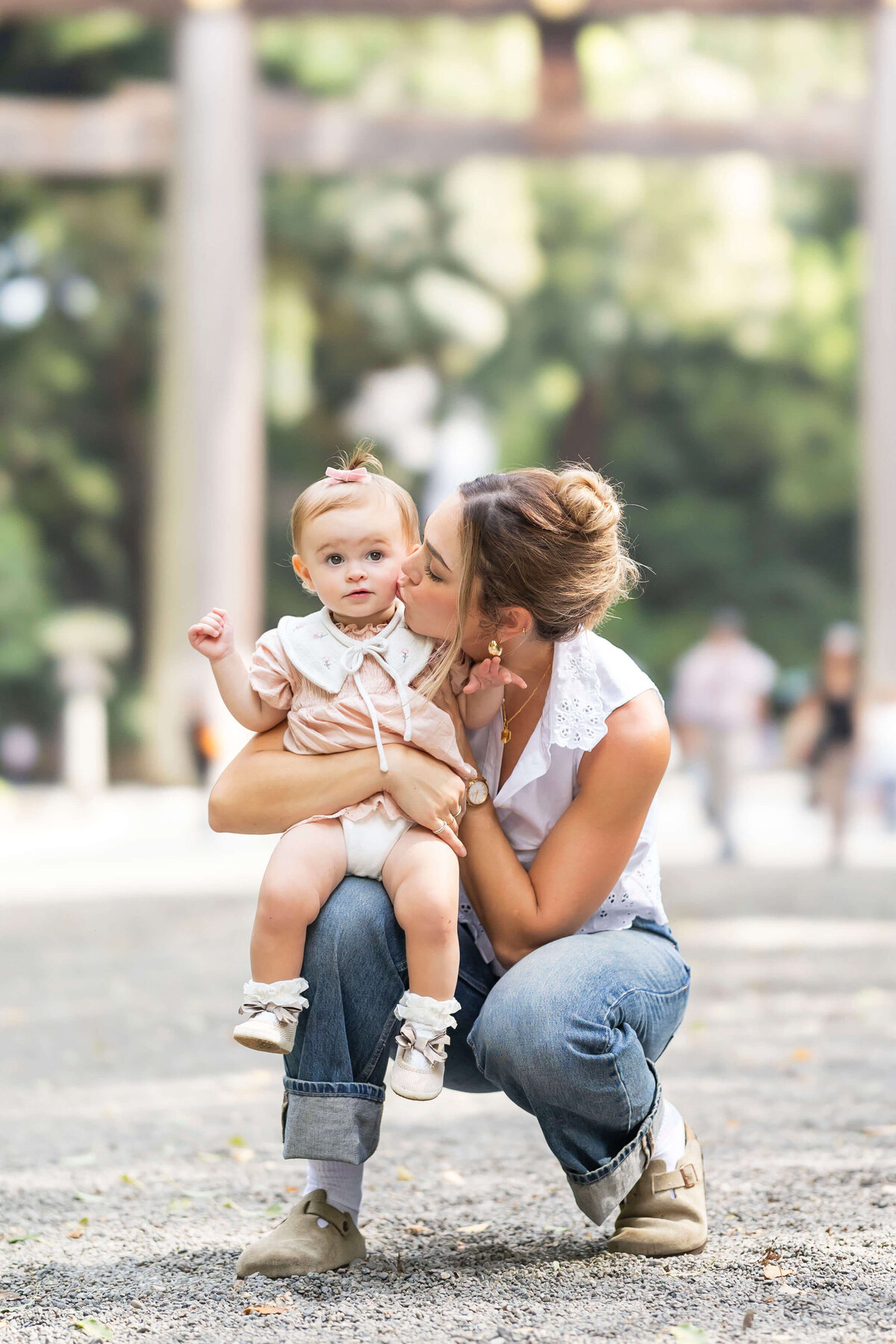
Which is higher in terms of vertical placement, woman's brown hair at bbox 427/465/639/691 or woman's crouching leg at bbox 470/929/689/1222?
woman's brown hair at bbox 427/465/639/691

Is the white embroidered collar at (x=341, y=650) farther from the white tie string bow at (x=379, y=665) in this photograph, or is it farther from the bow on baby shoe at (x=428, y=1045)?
the bow on baby shoe at (x=428, y=1045)

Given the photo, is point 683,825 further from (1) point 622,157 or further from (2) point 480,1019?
(2) point 480,1019

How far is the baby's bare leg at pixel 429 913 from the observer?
2.40 meters

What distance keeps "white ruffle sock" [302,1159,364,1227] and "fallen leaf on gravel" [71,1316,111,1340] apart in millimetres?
353

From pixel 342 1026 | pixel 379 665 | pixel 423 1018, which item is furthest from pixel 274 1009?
pixel 379 665

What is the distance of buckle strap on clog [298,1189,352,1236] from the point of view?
2.51m

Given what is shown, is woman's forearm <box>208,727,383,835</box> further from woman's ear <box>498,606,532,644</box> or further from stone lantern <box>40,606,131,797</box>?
stone lantern <box>40,606,131,797</box>

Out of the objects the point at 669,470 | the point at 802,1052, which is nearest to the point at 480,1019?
the point at 802,1052

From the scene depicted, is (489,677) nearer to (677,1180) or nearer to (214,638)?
(214,638)

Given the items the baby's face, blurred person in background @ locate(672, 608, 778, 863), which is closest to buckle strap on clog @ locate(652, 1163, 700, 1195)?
the baby's face

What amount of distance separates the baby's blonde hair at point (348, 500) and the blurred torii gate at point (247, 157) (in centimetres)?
1089

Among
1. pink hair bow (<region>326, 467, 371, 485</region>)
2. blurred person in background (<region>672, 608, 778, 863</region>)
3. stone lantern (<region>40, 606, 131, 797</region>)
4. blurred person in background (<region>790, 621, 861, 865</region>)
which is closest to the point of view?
pink hair bow (<region>326, 467, 371, 485</region>)

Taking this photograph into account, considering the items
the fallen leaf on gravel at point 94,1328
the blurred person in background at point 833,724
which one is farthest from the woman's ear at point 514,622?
the blurred person in background at point 833,724

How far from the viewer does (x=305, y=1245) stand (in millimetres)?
2475
